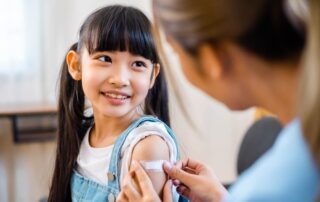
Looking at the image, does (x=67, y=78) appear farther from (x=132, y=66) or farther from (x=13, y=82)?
(x=13, y=82)

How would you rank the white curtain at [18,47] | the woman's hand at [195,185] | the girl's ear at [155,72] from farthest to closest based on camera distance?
the white curtain at [18,47] < the girl's ear at [155,72] < the woman's hand at [195,185]

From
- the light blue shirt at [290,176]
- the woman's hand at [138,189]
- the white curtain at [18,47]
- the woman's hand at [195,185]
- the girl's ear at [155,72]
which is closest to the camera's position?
the light blue shirt at [290,176]

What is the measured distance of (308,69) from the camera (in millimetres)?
448

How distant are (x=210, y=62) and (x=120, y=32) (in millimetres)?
478

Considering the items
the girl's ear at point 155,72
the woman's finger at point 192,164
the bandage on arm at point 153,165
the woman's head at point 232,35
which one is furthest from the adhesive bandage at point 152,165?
the woman's head at point 232,35

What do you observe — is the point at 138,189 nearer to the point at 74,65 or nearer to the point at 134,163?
the point at 134,163

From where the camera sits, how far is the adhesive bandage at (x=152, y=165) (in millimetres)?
941

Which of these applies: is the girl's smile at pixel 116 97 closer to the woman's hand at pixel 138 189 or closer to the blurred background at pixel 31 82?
the woman's hand at pixel 138 189

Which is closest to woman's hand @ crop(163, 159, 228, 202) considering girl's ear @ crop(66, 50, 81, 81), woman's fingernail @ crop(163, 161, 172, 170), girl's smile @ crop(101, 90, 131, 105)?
woman's fingernail @ crop(163, 161, 172, 170)

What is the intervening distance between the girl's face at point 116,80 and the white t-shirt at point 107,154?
0.07 metres

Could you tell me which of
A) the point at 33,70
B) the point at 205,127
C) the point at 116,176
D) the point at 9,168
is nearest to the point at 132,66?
the point at 116,176

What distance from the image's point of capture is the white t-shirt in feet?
3.23

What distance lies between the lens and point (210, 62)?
1.87ft

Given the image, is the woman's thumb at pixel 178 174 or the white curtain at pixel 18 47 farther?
the white curtain at pixel 18 47
